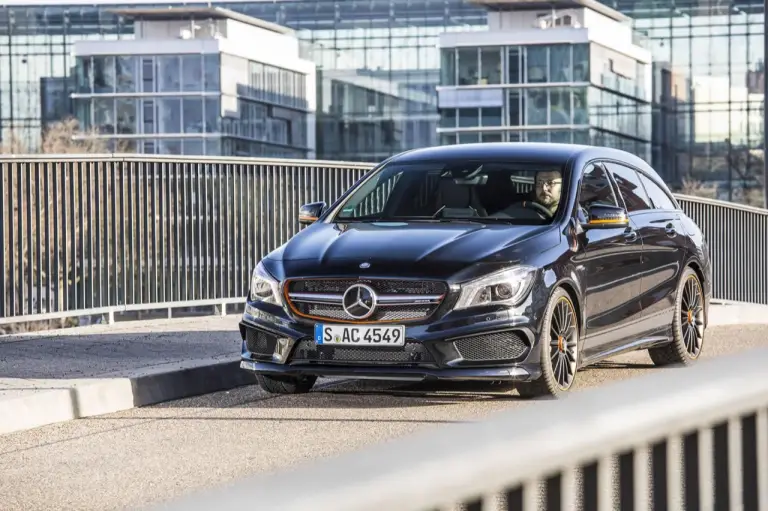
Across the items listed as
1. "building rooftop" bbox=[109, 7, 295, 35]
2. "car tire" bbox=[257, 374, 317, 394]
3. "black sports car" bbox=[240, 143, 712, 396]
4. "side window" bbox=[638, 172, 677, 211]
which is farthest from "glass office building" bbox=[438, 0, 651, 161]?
"car tire" bbox=[257, 374, 317, 394]

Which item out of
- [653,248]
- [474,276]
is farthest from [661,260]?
[474,276]

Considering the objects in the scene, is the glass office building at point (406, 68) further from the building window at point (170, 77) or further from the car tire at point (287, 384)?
the car tire at point (287, 384)

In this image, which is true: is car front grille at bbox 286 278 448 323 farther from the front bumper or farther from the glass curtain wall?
the glass curtain wall

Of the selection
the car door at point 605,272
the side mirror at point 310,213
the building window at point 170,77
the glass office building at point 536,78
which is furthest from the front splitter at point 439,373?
the building window at point 170,77

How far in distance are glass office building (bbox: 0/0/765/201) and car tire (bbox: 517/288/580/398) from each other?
64758mm

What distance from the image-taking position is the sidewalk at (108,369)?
→ 8734 millimetres

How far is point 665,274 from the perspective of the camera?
35.5 ft

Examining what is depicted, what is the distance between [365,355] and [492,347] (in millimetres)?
682

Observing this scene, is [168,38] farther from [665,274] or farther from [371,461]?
[371,461]

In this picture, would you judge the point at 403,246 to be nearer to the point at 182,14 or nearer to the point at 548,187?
the point at 548,187

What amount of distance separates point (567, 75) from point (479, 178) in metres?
61.7

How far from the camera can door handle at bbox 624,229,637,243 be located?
10297 mm

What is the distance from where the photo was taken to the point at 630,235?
1037 centimetres

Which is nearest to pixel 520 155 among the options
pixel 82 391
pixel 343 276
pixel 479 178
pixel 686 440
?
pixel 479 178
